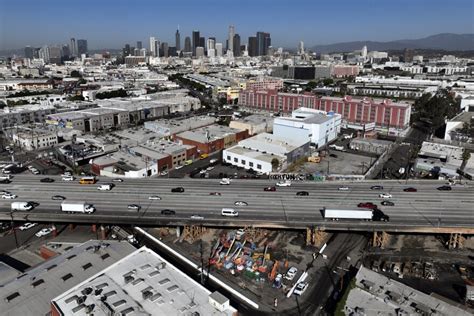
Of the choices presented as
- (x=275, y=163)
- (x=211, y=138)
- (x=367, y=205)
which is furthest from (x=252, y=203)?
(x=211, y=138)

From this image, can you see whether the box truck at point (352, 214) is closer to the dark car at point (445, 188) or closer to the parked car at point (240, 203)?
the parked car at point (240, 203)

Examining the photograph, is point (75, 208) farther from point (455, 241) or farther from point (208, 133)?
point (455, 241)

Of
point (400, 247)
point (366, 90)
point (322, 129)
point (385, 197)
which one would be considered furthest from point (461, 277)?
point (366, 90)

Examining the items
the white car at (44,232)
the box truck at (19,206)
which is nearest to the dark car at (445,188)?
the white car at (44,232)

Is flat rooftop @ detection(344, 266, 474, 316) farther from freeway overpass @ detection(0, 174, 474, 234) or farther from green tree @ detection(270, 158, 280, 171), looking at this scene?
green tree @ detection(270, 158, 280, 171)

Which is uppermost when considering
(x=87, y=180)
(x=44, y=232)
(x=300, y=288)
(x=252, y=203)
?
(x=87, y=180)

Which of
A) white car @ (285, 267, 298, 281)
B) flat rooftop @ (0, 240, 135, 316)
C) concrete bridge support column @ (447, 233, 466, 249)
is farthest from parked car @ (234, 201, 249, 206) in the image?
concrete bridge support column @ (447, 233, 466, 249)

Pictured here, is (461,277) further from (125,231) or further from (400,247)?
(125,231)
